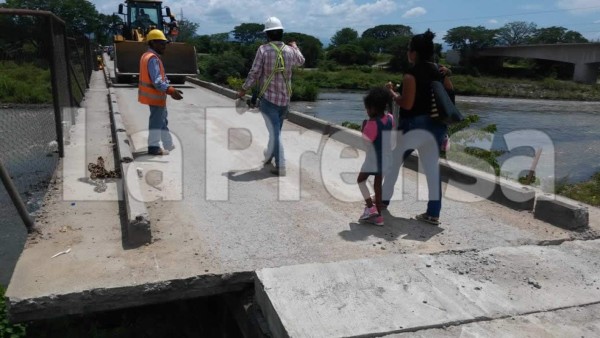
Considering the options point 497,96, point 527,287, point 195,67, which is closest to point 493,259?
point 527,287

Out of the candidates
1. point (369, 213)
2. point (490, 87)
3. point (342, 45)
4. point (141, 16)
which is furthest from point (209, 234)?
point (342, 45)

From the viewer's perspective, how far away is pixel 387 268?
3752 mm

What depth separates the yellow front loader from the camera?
18.0m

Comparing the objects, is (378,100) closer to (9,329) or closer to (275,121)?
(275,121)

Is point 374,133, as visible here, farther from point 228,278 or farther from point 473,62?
point 473,62

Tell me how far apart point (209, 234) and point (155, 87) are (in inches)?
121

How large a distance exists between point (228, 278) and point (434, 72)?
2493 millimetres

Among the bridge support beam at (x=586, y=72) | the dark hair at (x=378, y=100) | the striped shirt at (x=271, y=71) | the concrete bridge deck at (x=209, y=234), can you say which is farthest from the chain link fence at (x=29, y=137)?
the bridge support beam at (x=586, y=72)

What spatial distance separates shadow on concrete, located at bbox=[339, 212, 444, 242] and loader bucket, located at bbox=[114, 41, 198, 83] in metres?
15.1

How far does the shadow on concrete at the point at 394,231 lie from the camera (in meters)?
4.54

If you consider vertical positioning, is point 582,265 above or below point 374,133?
below

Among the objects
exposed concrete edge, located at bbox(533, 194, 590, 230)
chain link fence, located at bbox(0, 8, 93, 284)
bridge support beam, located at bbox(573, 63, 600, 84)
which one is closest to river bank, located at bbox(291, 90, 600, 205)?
exposed concrete edge, located at bbox(533, 194, 590, 230)

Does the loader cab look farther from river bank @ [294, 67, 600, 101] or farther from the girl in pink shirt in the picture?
river bank @ [294, 67, 600, 101]

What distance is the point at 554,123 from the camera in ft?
94.8
